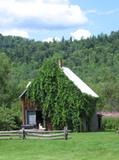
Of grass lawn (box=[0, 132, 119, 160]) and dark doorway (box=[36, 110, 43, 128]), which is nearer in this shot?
grass lawn (box=[0, 132, 119, 160])

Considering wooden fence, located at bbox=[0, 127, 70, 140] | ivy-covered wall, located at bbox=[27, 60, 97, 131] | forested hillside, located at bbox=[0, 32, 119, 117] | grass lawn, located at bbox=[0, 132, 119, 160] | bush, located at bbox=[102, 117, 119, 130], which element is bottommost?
grass lawn, located at bbox=[0, 132, 119, 160]

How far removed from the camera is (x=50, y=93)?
163 feet

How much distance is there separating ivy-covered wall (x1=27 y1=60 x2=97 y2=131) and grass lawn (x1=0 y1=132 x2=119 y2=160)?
48.7 ft

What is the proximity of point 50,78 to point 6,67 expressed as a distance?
27.2 m

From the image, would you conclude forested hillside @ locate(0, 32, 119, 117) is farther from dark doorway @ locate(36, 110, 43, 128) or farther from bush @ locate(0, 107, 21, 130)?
bush @ locate(0, 107, 21, 130)

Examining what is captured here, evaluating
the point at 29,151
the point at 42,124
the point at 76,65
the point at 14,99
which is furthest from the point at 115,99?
the point at 76,65

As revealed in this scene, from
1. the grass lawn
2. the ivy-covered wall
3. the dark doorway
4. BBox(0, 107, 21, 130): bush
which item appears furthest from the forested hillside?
the grass lawn

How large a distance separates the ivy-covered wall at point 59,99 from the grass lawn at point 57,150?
1484 centimetres

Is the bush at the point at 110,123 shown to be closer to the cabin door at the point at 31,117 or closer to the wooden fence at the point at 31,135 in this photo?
the cabin door at the point at 31,117

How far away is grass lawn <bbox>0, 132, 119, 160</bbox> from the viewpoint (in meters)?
24.9

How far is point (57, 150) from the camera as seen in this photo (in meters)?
28.3

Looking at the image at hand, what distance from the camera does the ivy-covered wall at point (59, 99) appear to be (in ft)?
159

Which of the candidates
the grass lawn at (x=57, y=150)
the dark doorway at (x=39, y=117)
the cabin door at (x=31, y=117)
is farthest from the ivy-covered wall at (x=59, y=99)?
the grass lawn at (x=57, y=150)

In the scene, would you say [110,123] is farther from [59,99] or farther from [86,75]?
[86,75]
